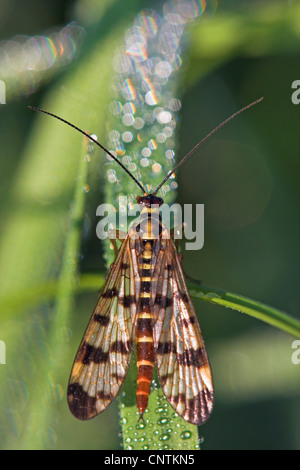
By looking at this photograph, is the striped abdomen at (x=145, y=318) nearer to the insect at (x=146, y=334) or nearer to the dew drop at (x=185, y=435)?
the insect at (x=146, y=334)

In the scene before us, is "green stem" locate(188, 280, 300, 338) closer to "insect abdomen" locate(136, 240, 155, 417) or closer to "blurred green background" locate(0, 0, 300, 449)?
"insect abdomen" locate(136, 240, 155, 417)

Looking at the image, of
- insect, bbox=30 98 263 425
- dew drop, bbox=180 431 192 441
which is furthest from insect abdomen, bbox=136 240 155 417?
dew drop, bbox=180 431 192 441

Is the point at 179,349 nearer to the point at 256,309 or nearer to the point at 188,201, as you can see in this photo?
the point at 256,309

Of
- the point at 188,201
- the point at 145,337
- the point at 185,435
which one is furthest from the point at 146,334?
the point at 188,201

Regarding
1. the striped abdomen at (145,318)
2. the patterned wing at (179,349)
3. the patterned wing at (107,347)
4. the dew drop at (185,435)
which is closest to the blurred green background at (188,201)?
the patterned wing at (107,347)
